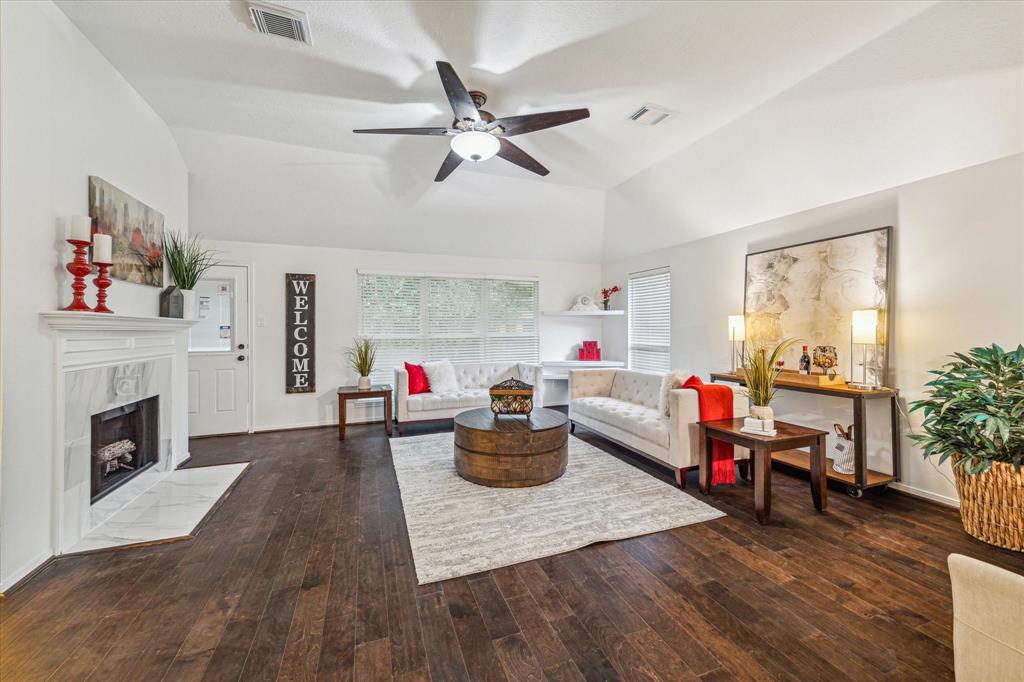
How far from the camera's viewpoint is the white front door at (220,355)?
16.7 ft

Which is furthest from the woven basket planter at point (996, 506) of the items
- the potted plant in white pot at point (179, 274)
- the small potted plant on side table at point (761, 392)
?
the potted plant in white pot at point (179, 274)

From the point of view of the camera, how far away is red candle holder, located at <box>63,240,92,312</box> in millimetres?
2439

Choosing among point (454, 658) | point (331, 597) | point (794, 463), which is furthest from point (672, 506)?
point (331, 597)

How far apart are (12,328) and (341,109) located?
101 inches

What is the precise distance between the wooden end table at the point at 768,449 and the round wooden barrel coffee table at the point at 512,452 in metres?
1.22

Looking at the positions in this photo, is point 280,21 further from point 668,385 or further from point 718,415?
point 718,415

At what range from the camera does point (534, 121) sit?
2.75 meters

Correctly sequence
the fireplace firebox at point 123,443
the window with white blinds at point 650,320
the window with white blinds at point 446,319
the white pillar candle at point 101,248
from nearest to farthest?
1. the white pillar candle at point 101,248
2. the fireplace firebox at point 123,443
3. the window with white blinds at point 650,320
4. the window with white blinds at point 446,319

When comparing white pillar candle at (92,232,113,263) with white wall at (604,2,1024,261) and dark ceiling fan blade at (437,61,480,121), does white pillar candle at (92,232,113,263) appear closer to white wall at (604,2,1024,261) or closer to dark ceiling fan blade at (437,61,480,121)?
dark ceiling fan blade at (437,61,480,121)

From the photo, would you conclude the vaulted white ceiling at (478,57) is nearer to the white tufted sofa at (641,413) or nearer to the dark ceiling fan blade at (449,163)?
the dark ceiling fan blade at (449,163)

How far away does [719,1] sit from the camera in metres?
2.24

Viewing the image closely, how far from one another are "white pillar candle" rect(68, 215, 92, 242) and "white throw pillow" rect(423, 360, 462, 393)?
364cm

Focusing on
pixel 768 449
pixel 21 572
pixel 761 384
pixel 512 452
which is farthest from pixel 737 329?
pixel 21 572

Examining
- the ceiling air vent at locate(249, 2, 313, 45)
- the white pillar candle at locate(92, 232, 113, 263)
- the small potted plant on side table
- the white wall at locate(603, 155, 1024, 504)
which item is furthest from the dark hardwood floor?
the ceiling air vent at locate(249, 2, 313, 45)
